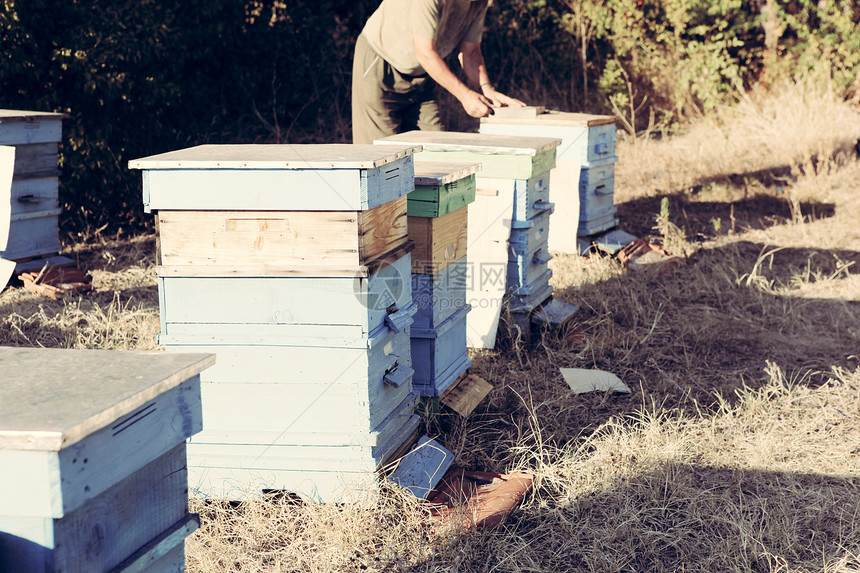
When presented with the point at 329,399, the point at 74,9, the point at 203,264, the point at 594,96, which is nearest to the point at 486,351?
the point at 329,399

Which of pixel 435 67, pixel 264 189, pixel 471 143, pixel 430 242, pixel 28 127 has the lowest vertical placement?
pixel 430 242

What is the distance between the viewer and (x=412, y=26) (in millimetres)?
4551

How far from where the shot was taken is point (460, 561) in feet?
7.68

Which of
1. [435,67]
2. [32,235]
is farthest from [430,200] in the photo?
[32,235]

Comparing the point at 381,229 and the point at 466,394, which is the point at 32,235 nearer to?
the point at 466,394

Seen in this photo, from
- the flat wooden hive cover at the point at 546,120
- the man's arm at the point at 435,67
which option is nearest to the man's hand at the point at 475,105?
the man's arm at the point at 435,67

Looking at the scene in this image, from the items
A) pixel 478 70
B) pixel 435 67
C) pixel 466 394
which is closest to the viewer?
pixel 466 394

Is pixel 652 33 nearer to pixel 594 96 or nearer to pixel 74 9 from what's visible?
pixel 594 96

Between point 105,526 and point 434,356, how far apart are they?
174 cm

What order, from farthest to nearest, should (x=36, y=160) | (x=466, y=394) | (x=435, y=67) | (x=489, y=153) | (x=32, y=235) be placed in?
1. (x=32, y=235)
2. (x=36, y=160)
3. (x=435, y=67)
4. (x=489, y=153)
5. (x=466, y=394)

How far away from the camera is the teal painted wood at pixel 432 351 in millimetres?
3004

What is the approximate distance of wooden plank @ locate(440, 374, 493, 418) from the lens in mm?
3166

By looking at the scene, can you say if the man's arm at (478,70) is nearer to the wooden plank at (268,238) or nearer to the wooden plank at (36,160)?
the wooden plank at (36,160)

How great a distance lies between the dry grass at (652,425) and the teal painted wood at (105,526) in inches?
33.0
